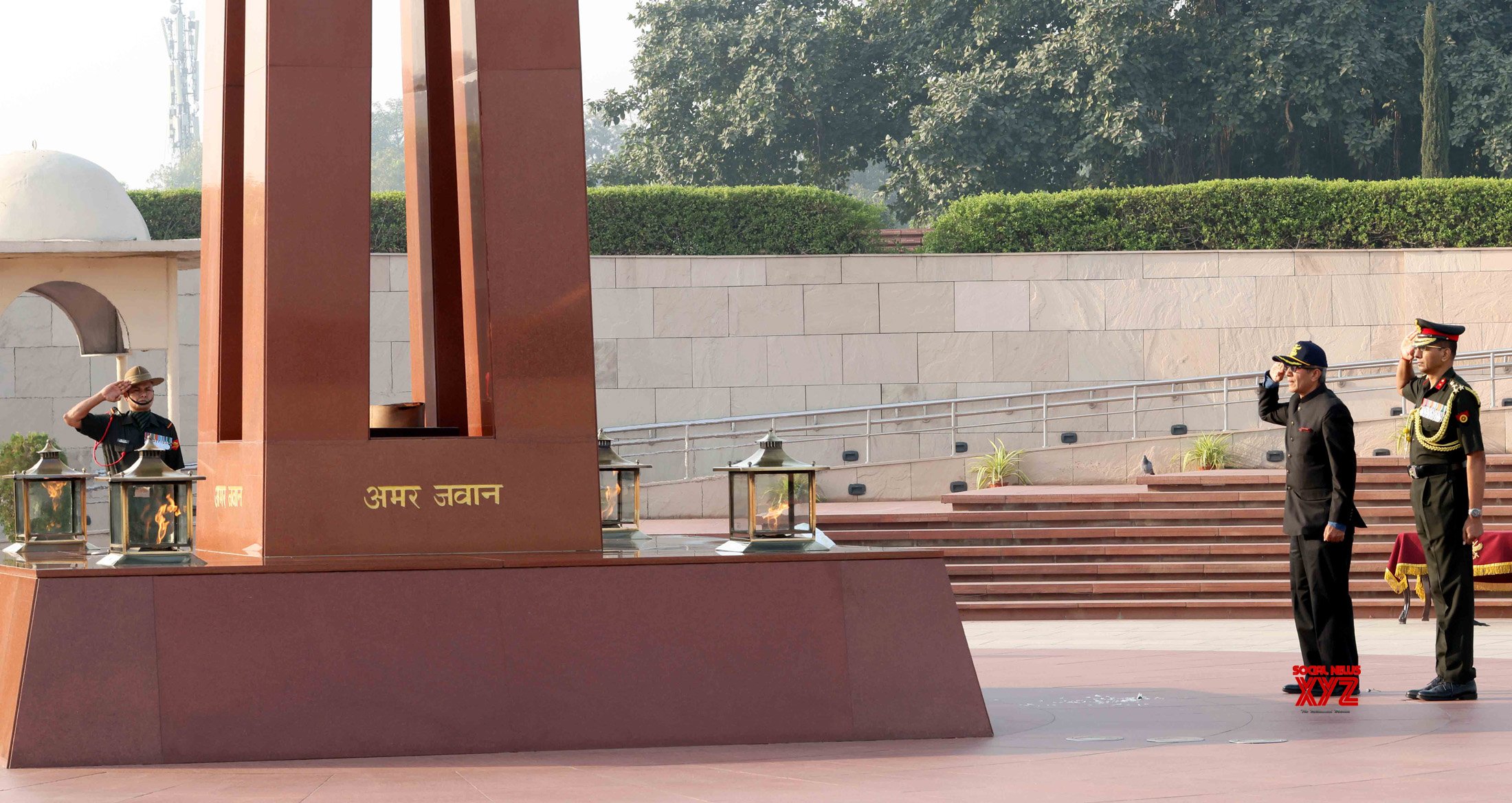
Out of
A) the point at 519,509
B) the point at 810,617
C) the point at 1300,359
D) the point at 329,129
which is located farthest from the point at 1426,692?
the point at 329,129

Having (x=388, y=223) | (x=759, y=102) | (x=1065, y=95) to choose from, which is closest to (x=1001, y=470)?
(x=388, y=223)

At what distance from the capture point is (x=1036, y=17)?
27.0m

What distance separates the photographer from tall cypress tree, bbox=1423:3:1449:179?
2355cm

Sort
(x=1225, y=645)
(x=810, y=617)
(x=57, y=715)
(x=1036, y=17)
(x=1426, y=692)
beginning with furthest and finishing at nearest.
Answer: (x=1036, y=17)
(x=1225, y=645)
(x=1426, y=692)
(x=810, y=617)
(x=57, y=715)

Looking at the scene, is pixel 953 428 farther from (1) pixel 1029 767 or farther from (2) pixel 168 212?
(1) pixel 1029 767

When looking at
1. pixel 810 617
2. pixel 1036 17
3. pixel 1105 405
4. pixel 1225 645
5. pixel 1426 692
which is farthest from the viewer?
pixel 1036 17

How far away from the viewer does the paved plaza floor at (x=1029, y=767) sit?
472 centimetres

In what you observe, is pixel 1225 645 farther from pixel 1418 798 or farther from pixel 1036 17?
pixel 1036 17

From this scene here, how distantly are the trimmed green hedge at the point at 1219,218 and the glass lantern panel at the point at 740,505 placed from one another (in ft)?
47.8

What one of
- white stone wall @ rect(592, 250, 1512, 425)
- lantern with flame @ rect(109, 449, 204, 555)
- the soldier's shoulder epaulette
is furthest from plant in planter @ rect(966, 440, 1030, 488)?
lantern with flame @ rect(109, 449, 204, 555)

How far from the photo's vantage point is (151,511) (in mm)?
5656

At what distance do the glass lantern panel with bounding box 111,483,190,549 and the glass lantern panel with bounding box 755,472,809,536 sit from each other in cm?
216

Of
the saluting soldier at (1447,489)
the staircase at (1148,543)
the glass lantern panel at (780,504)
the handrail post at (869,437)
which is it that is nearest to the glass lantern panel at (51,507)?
the glass lantern panel at (780,504)

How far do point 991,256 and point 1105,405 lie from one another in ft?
7.78
